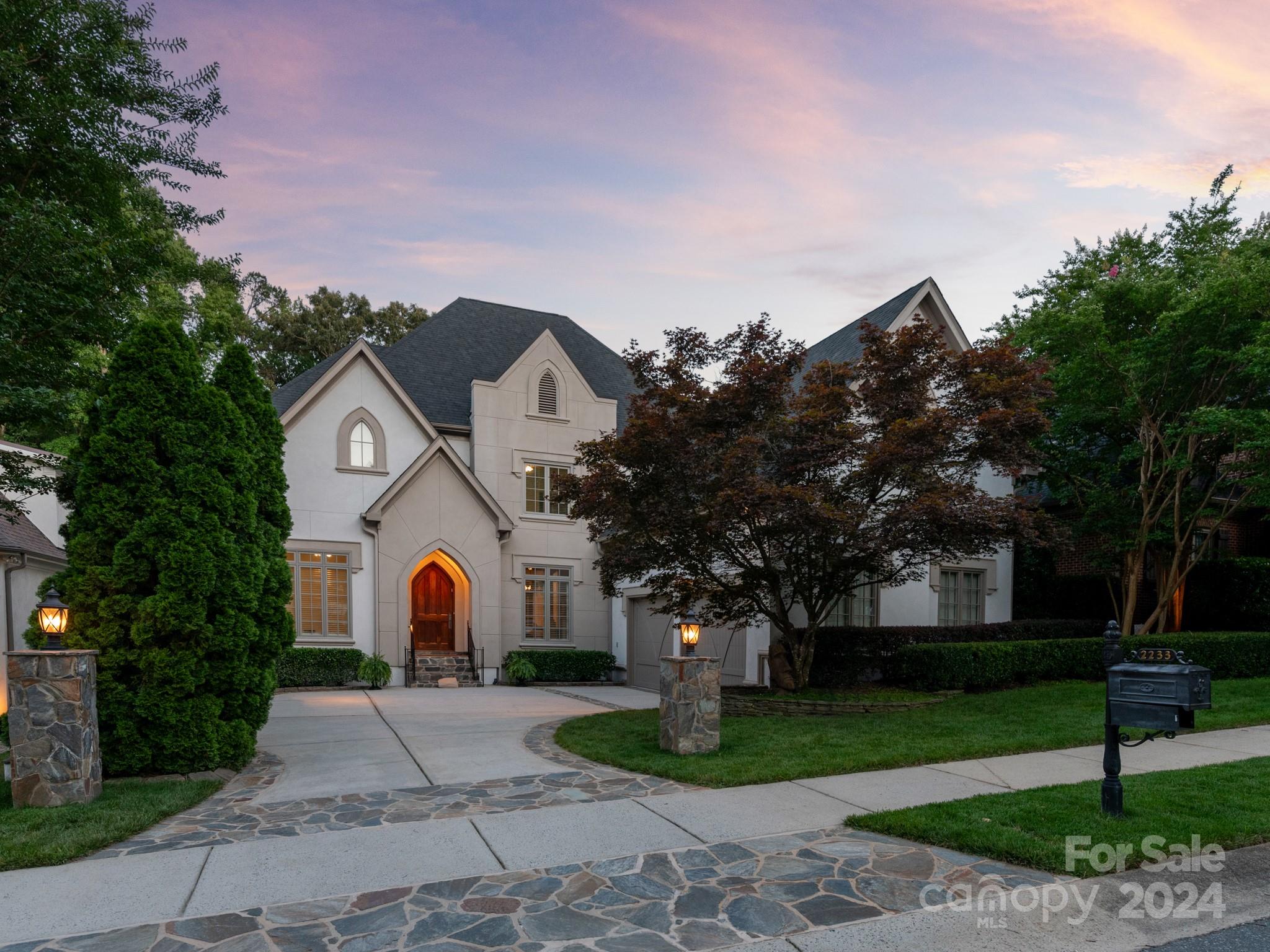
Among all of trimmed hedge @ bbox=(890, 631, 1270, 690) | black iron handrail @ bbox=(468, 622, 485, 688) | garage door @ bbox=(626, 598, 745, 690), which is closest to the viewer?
trimmed hedge @ bbox=(890, 631, 1270, 690)

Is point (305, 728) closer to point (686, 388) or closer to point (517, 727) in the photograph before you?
point (517, 727)

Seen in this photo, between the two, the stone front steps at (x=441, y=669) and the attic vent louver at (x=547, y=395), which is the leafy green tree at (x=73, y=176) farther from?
the attic vent louver at (x=547, y=395)

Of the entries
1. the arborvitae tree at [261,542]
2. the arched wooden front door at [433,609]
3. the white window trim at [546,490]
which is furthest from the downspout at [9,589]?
the white window trim at [546,490]

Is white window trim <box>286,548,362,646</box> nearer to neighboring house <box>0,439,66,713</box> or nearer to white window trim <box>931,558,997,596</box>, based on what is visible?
neighboring house <box>0,439,66,713</box>

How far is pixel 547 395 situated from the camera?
2058 cm

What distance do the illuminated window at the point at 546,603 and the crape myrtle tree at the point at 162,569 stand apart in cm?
1170

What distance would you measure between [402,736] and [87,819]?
14.9 feet

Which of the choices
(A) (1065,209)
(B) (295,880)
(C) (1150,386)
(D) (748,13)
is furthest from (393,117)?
(C) (1150,386)

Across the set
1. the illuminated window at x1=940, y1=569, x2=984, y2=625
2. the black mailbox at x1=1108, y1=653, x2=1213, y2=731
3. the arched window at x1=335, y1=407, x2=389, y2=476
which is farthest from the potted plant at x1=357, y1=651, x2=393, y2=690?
the black mailbox at x1=1108, y1=653, x2=1213, y2=731

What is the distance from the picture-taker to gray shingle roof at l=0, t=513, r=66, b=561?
40.4ft

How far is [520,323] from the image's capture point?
23484 millimetres

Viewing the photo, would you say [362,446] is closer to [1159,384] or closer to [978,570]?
[978,570]

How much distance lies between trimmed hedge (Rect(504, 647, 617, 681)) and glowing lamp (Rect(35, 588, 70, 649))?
40.8 feet

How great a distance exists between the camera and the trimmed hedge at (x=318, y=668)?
16.7 metres
